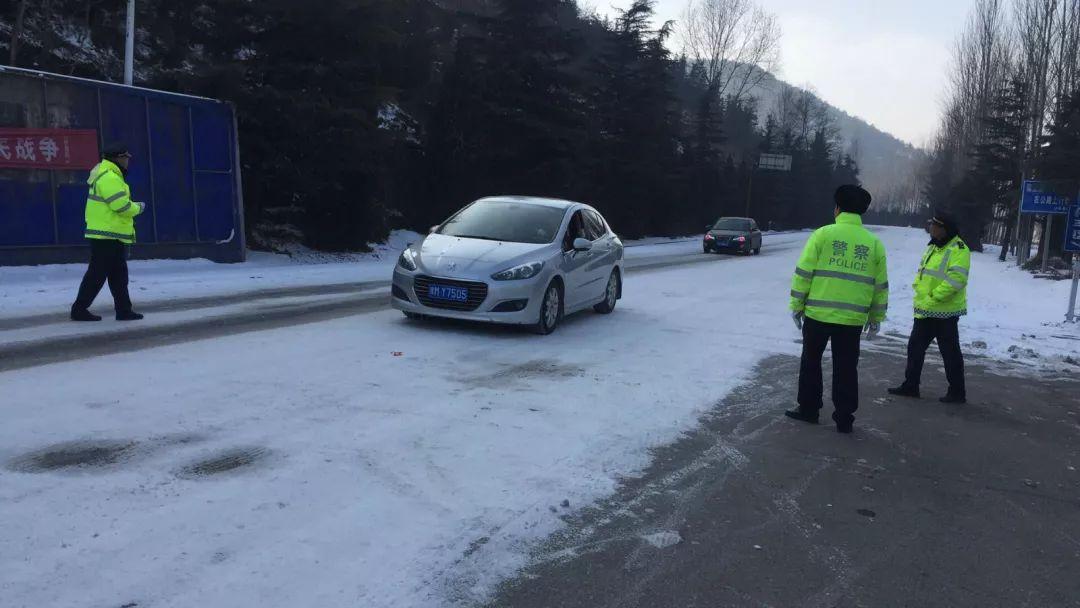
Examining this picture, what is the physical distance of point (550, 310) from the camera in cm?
947

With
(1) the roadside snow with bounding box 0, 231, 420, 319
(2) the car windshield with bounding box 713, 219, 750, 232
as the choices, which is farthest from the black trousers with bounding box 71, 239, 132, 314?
(2) the car windshield with bounding box 713, 219, 750, 232

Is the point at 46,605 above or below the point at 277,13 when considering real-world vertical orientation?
below

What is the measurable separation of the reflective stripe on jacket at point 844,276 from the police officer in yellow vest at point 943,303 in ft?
5.25

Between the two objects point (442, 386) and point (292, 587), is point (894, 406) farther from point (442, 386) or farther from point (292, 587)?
point (292, 587)

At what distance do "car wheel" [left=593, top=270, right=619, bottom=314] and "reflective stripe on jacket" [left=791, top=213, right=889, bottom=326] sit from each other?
5.62m

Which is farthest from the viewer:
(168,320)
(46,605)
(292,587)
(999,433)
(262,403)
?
(168,320)

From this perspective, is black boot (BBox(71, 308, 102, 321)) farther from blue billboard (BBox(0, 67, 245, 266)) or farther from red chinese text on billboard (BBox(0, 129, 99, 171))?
red chinese text on billboard (BBox(0, 129, 99, 171))

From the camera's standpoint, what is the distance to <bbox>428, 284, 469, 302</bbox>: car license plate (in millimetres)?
8781

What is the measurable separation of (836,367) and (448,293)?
14.2ft

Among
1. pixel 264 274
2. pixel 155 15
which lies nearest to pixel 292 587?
pixel 264 274

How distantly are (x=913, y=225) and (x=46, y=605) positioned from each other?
15552 centimetres

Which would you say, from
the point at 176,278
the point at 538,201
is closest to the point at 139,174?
the point at 176,278

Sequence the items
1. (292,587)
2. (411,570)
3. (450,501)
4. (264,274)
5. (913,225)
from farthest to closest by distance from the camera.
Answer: (913,225) → (264,274) → (450,501) → (411,570) → (292,587)

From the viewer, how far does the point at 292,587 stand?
3107 millimetres
